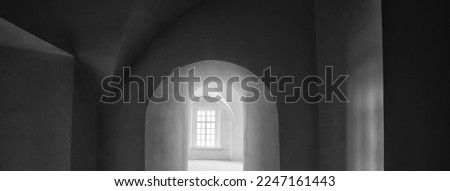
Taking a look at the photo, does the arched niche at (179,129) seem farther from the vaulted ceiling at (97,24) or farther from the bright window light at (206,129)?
the bright window light at (206,129)

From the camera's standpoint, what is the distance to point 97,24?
20.7 feet

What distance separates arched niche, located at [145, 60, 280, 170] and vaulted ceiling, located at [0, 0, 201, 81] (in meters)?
0.85

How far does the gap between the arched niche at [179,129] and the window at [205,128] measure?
32.6ft

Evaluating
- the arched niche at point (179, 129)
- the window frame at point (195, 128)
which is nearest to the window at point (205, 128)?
the window frame at point (195, 128)

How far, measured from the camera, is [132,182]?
6.33 meters

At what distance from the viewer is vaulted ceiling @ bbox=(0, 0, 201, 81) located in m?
5.84

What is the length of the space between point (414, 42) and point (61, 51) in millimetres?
A: 4775

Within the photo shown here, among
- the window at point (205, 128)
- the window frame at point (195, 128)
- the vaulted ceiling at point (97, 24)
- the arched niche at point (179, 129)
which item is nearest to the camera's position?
the vaulted ceiling at point (97, 24)

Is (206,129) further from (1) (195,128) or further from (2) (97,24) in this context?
(2) (97,24)

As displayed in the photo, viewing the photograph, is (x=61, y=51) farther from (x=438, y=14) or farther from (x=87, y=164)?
(x=438, y=14)

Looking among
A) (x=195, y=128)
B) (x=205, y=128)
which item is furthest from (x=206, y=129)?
(x=195, y=128)

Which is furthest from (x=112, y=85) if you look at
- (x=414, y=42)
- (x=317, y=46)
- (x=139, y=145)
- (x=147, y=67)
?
(x=414, y=42)

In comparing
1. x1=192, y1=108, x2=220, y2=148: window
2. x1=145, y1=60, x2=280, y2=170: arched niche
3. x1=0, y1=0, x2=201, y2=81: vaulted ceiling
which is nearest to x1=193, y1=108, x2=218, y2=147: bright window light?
x1=192, y1=108, x2=220, y2=148: window

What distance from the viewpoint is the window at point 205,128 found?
754 inches
